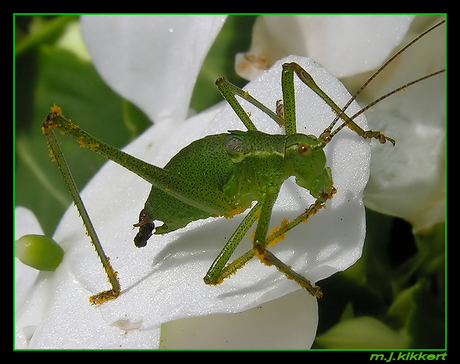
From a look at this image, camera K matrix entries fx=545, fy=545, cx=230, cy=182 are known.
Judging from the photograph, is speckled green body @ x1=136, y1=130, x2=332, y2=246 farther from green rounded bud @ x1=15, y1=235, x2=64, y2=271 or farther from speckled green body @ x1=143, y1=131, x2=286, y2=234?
green rounded bud @ x1=15, y1=235, x2=64, y2=271

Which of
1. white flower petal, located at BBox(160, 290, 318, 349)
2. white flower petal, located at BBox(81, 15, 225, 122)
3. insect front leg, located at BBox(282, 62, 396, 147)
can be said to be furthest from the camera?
white flower petal, located at BBox(81, 15, 225, 122)

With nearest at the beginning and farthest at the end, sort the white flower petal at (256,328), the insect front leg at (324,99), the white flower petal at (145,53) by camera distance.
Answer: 1. the white flower petal at (256,328)
2. the insect front leg at (324,99)
3. the white flower petal at (145,53)

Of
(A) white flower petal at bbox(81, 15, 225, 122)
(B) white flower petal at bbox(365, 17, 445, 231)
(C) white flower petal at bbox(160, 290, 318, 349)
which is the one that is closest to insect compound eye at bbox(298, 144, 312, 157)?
(B) white flower petal at bbox(365, 17, 445, 231)

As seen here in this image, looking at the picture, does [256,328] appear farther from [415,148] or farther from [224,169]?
[415,148]

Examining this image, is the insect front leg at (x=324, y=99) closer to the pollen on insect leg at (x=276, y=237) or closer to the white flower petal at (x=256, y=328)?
the pollen on insect leg at (x=276, y=237)

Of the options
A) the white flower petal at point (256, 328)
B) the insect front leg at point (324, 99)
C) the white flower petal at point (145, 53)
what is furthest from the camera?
the white flower petal at point (145, 53)

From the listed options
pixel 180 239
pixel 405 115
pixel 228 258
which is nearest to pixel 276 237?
pixel 228 258

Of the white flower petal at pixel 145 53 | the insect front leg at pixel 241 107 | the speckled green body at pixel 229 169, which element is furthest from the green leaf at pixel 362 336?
the white flower petal at pixel 145 53

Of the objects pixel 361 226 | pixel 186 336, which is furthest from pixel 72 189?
pixel 361 226
